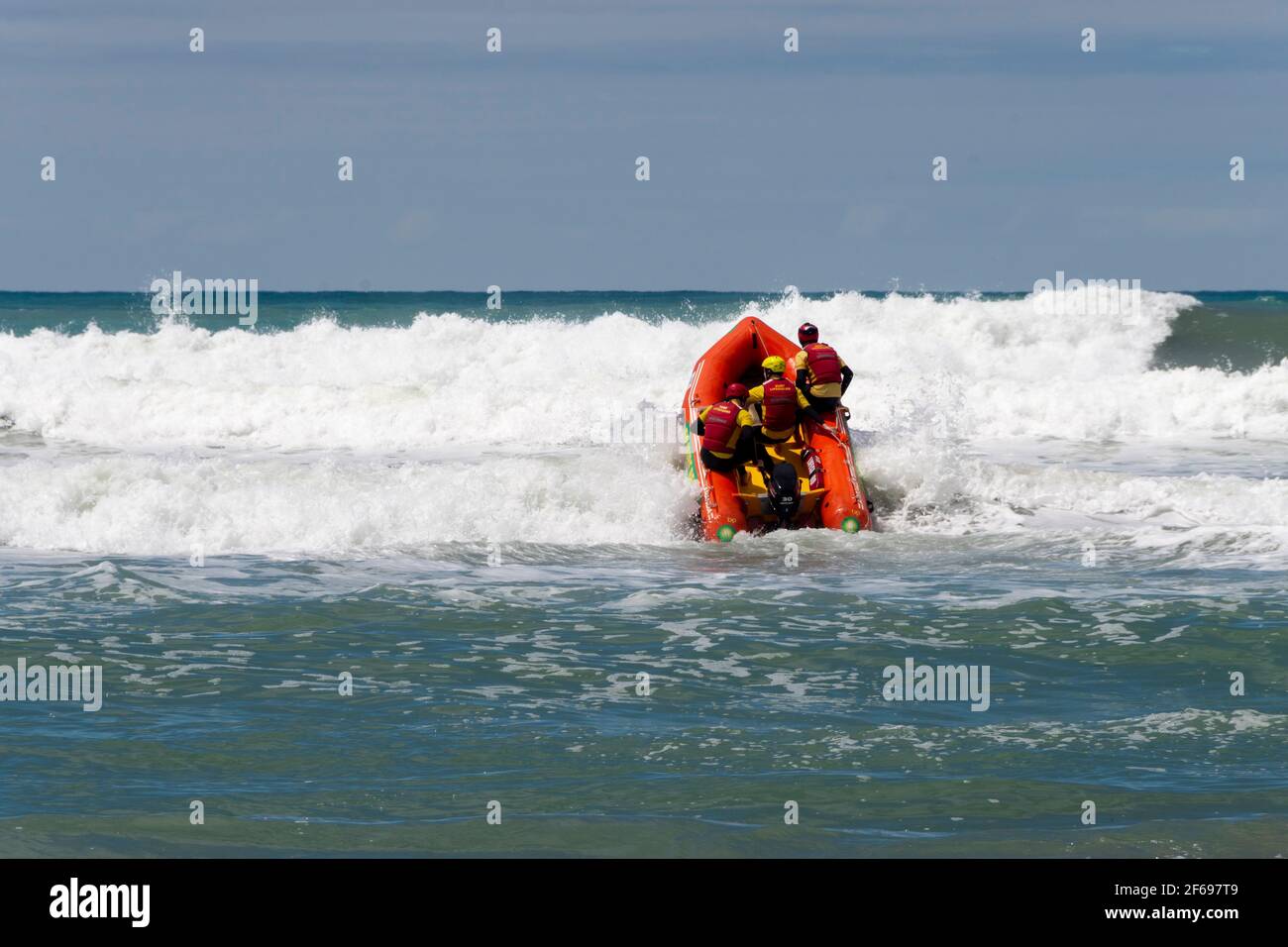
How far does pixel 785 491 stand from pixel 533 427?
8.95 m

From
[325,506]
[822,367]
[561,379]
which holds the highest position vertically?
[561,379]

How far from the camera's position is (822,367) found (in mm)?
12258

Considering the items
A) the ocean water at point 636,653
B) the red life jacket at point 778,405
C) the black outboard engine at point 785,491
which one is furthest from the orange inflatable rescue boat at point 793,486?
the ocean water at point 636,653

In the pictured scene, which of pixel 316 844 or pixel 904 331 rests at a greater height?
pixel 904 331

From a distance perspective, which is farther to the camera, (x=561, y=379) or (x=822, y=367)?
(x=561, y=379)

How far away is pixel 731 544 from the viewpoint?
443 inches

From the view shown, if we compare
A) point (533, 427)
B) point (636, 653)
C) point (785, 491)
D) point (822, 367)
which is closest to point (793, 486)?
point (785, 491)

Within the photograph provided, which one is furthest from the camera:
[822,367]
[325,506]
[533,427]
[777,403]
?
[533,427]

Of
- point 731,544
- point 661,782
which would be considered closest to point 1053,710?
point 661,782

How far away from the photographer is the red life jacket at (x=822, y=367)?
12.2 metres

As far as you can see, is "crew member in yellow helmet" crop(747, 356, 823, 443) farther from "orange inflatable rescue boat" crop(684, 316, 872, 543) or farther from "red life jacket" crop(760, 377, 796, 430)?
"orange inflatable rescue boat" crop(684, 316, 872, 543)

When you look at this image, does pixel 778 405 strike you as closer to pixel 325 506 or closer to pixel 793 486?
pixel 793 486

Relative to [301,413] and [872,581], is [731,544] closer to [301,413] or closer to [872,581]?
[872,581]
